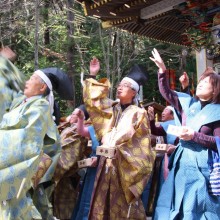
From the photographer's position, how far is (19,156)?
2939 mm

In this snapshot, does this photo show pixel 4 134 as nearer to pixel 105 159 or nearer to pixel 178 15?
pixel 105 159

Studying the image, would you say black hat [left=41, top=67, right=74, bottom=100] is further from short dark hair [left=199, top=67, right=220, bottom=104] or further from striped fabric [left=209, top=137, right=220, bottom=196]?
striped fabric [left=209, top=137, right=220, bottom=196]

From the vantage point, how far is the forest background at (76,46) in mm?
14203

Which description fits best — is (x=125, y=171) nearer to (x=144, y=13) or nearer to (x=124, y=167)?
(x=124, y=167)

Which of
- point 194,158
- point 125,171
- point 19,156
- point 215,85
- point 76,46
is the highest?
point 76,46

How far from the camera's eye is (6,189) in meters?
2.89

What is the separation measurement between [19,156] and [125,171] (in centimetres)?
127

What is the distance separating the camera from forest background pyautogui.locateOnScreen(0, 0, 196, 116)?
14.2 m

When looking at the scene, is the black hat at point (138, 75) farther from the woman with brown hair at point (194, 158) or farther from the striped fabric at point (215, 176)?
the striped fabric at point (215, 176)

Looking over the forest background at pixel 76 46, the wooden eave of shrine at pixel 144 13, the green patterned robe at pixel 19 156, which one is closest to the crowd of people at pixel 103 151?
the green patterned robe at pixel 19 156

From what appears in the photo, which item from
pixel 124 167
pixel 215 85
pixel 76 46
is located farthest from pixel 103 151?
pixel 76 46

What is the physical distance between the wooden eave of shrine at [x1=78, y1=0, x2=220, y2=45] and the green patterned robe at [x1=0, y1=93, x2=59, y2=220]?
306 centimetres

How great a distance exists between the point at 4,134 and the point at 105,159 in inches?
52.3

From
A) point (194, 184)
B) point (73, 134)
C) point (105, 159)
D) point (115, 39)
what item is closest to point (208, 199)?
point (194, 184)
